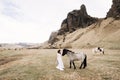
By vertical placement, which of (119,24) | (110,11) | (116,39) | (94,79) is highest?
(110,11)

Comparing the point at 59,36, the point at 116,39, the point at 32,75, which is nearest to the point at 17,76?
the point at 32,75

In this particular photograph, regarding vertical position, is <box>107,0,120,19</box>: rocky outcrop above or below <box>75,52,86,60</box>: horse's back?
above

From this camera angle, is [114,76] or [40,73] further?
[40,73]

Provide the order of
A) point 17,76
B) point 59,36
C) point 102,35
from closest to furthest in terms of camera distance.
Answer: point 17,76, point 102,35, point 59,36

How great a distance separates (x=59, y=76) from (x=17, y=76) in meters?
4.74

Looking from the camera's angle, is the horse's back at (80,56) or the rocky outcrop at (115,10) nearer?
the horse's back at (80,56)

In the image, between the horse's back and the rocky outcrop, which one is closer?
the horse's back

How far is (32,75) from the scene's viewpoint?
2223cm

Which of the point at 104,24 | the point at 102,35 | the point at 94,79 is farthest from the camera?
the point at 104,24

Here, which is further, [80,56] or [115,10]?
[115,10]

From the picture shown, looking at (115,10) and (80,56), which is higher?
(115,10)

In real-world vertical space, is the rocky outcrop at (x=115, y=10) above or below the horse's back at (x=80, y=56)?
above

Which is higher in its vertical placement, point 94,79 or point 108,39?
point 108,39

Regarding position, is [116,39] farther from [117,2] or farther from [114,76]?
[114,76]
